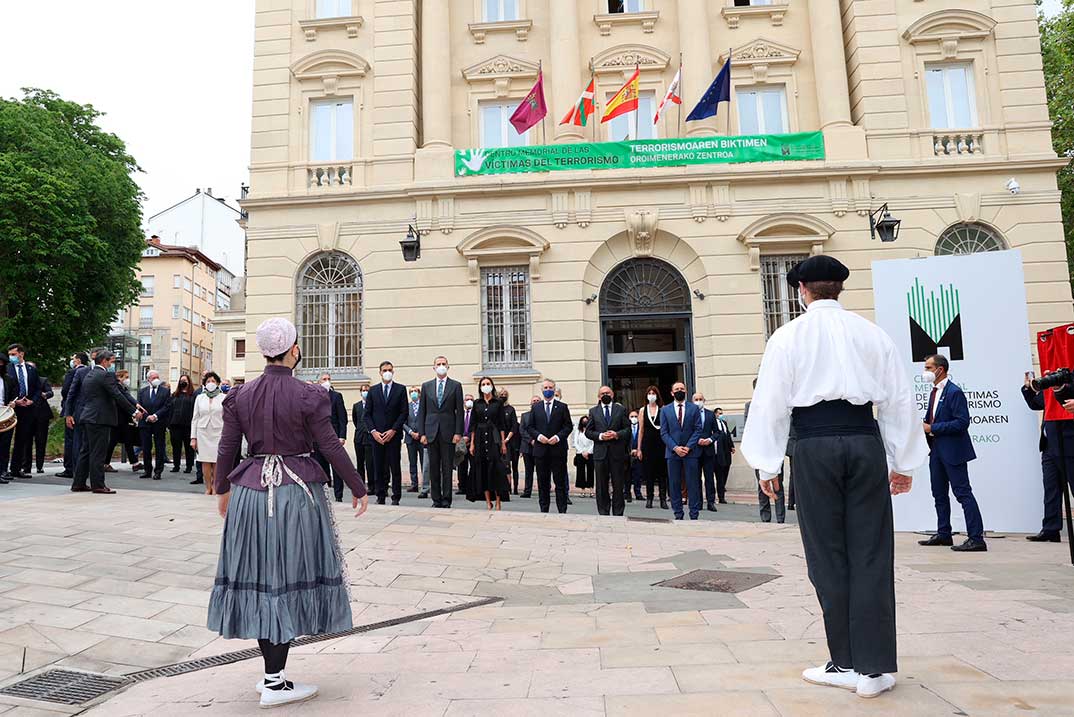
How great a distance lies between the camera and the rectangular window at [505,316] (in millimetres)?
17859

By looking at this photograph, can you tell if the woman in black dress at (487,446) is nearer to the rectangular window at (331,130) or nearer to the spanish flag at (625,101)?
the spanish flag at (625,101)

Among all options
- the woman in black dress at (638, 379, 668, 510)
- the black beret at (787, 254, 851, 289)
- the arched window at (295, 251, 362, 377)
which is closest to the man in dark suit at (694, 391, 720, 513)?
the woman in black dress at (638, 379, 668, 510)

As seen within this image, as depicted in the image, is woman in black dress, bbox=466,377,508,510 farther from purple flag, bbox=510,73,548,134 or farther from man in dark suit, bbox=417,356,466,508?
purple flag, bbox=510,73,548,134

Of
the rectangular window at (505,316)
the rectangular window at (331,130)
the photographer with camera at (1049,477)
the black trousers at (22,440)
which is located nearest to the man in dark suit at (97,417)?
the black trousers at (22,440)

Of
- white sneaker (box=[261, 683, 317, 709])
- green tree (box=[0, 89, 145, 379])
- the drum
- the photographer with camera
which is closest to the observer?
white sneaker (box=[261, 683, 317, 709])

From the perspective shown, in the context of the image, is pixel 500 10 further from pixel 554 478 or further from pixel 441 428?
pixel 554 478

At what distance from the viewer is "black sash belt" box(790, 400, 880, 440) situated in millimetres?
3752

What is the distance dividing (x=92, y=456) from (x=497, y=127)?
12350 mm

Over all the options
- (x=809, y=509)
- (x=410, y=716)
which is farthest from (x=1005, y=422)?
(x=410, y=716)

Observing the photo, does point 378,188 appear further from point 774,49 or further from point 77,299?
point 77,299

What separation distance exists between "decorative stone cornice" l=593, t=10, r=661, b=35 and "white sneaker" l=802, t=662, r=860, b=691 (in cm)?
1820

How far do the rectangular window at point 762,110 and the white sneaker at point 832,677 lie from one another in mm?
16989

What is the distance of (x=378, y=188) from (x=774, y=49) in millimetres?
10366

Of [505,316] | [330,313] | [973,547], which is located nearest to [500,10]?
[505,316]
